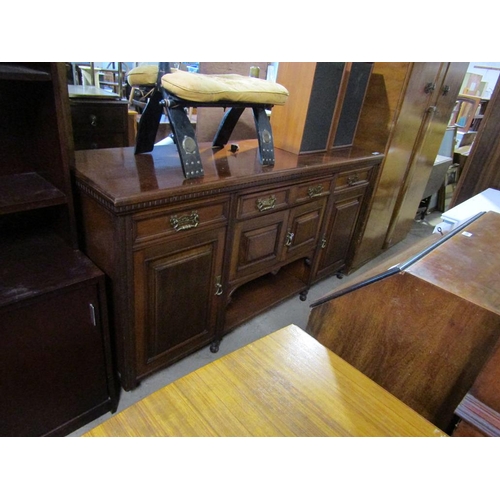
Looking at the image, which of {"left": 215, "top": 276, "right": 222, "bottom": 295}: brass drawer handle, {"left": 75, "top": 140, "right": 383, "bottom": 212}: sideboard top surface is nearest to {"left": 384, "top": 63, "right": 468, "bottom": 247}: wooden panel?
{"left": 75, "top": 140, "right": 383, "bottom": 212}: sideboard top surface

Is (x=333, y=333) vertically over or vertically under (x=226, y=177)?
under

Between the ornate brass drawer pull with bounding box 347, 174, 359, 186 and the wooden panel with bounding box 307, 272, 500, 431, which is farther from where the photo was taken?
the ornate brass drawer pull with bounding box 347, 174, 359, 186

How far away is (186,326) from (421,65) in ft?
6.86

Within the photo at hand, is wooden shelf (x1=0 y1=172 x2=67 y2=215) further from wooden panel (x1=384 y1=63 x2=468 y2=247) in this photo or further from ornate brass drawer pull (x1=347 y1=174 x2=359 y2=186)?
wooden panel (x1=384 y1=63 x2=468 y2=247)

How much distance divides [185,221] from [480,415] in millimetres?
999

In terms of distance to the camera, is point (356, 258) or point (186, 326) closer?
point (186, 326)

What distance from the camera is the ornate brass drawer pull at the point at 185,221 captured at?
121cm

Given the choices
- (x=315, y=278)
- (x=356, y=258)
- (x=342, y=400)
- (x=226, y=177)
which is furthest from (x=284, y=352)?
(x=356, y=258)

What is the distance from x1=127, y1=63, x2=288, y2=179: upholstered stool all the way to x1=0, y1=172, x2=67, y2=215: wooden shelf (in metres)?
0.41

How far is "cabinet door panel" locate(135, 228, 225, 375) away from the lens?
49.8 inches

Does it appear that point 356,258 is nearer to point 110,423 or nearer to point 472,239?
point 472,239

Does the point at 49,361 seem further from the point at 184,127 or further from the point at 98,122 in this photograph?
the point at 98,122

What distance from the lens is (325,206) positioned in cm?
196

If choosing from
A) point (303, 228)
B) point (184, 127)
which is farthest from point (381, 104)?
point (184, 127)
